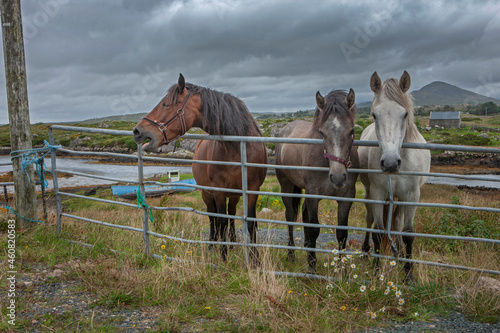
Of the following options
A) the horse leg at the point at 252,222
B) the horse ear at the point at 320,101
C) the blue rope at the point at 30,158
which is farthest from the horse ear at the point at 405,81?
the blue rope at the point at 30,158

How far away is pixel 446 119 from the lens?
229 feet

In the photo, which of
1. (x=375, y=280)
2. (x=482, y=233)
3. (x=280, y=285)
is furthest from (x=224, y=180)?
(x=482, y=233)

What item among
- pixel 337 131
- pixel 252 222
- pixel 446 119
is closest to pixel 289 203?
pixel 252 222

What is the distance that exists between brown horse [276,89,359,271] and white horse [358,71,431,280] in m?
0.26

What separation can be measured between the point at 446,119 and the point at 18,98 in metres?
78.8

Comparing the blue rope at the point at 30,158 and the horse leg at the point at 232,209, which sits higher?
the blue rope at the point at 30,158

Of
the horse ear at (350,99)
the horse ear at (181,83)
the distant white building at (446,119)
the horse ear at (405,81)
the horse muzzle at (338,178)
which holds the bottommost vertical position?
the horse muzzle at (338,178)

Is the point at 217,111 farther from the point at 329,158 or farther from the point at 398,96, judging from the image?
the point at 398,96

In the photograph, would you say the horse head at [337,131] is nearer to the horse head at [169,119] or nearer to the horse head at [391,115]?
the horse head at [391,115]

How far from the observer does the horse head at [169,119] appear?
3.85 metres

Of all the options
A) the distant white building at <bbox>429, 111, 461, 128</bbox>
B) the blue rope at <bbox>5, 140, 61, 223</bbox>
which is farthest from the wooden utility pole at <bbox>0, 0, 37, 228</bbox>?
the distant white building at <bbox>429, 111, 461, 128</bbox>

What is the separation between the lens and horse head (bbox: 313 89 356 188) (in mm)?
3330

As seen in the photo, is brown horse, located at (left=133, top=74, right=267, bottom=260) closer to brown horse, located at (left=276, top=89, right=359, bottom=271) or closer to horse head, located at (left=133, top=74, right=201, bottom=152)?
horse head, located at (left=133, top=74, right=201, bottom=152)

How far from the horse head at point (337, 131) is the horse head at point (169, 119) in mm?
1533
